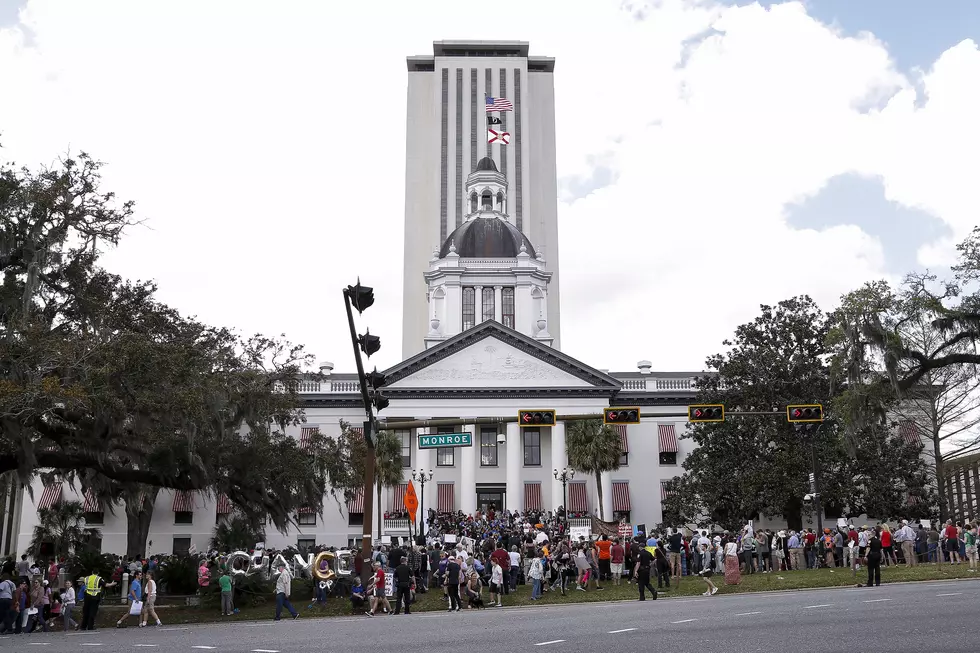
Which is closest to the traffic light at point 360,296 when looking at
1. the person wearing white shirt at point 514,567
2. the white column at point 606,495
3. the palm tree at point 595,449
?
the person wearing white shirt at point 514,567

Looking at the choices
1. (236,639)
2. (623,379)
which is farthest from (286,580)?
(623,379)

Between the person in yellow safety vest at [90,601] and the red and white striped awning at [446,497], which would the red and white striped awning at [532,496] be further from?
the person in yellow safety vest at [90,601]

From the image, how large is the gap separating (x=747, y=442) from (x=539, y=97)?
65.9 meters

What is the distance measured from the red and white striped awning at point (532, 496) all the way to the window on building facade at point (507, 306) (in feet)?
42.3

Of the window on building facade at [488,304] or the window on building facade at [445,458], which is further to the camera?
the window on building facade at [488,304]

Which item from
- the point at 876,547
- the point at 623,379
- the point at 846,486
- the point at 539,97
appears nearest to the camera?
the point at 876,547

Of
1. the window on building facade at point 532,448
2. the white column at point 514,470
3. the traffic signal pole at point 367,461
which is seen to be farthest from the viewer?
the window on building facade at point 532,448

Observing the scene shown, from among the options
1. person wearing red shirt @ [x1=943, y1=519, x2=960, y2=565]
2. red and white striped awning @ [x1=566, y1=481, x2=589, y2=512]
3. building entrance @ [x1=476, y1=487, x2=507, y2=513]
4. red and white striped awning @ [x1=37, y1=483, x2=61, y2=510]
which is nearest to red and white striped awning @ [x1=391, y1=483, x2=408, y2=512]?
building entrance @ [x1=476, y1=487, x2=507, y2=513]

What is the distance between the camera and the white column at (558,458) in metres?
58.2

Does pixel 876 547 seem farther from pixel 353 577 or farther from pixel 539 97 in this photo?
pixel 539 97

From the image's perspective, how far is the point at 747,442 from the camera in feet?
163

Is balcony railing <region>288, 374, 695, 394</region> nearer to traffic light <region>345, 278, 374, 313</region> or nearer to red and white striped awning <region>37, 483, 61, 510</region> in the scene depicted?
red and white striped awning <region>37, 483, 61, 510</region>

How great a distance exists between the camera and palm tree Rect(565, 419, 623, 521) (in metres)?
56.2

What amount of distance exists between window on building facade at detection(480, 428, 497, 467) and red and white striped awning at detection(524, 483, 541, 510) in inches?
101
